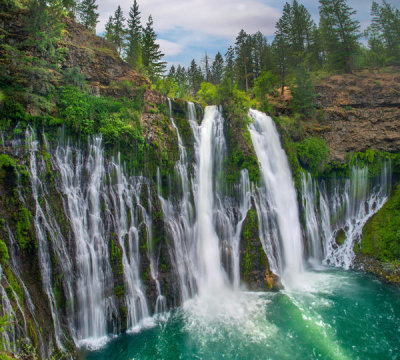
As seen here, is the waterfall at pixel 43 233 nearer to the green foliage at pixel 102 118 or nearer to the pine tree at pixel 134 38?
the green foliage at pixel 102 118

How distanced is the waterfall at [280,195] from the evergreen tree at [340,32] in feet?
56.7

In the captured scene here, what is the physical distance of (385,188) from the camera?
18031mm

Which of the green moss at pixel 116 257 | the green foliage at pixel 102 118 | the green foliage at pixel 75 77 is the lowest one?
the green moss at pixel 116 257

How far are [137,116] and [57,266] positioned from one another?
321 inches

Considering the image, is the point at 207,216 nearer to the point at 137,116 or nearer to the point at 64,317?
the point at 137,116

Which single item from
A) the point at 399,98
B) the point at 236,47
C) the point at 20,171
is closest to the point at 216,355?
the point at 20,171

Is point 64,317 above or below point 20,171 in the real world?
below

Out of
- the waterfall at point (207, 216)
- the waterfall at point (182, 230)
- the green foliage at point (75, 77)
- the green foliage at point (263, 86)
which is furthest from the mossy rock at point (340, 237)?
the green foliage at point (75, 77)

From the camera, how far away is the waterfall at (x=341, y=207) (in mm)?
16828

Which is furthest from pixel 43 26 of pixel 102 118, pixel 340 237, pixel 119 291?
pixel 340 237

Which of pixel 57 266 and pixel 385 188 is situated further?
pixel 385 188

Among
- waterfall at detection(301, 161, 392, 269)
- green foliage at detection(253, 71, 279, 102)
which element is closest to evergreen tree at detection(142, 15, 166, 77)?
green foliage at detection(253, 71, 279, 102)

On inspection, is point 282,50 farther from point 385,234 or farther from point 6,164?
point 6,164

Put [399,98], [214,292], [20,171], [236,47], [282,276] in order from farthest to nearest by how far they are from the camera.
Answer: [236,47] → [399,98] → [282,276] → [214,292] → [20,171]
